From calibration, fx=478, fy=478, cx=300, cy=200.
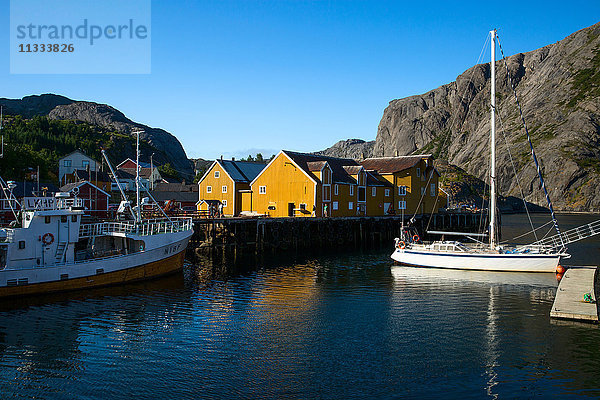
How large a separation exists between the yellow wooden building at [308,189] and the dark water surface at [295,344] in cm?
2601

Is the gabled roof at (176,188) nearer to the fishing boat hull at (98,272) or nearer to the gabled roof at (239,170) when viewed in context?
the gabled roof at (239,170)

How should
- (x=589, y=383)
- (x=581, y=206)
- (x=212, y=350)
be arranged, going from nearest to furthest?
(x=589, y=383), (x=212, y=350), (x=581, y=206)

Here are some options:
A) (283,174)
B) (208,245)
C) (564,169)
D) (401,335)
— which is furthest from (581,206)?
(401,335)

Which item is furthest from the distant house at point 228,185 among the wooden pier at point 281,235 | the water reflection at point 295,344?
the water reflection at point 295,344

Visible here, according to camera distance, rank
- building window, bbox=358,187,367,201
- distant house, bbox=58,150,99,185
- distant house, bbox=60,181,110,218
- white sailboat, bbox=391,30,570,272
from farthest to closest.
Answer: distant house, bbox=58,150,99,185, building window, bbox=358,187,367,201, distant house, bbox=60,181,110,218, white sailboat, bbox=391,30,570,272

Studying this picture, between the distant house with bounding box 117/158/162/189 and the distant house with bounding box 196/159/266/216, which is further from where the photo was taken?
the distant house with bounding box 117/158/162/189

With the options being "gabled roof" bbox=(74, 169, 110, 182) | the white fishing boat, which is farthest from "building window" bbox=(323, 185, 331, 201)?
"gabled roof" bbox=(74, 169, 110, 182)

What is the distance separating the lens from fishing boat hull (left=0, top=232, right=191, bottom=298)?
27.2 m

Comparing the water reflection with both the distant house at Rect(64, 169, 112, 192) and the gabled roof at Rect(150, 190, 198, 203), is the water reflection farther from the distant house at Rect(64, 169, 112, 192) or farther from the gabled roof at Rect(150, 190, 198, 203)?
the distant house at Rect(64, 169, 112, 192)

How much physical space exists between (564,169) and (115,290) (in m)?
161

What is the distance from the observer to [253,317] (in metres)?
24.0

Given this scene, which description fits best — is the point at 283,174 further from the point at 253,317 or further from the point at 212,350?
the point at 212,350

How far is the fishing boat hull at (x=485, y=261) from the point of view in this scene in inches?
1436

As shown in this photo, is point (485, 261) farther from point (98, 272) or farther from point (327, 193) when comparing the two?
point (98, 272)
